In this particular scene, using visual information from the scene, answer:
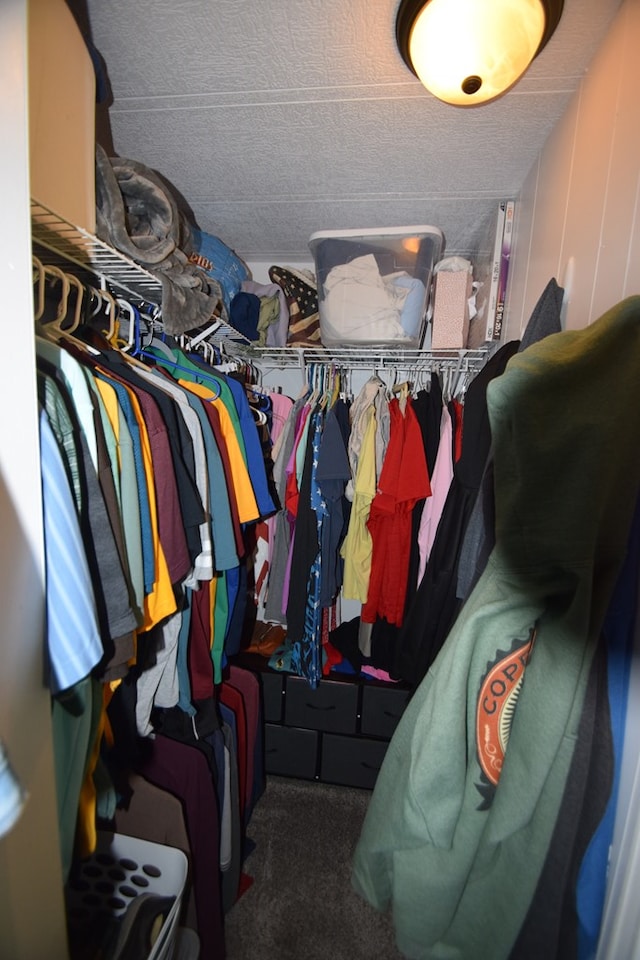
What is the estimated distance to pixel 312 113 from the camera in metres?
0.99

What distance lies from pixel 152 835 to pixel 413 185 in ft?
6.60

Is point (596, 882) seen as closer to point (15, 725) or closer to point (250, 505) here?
point (15, 725)

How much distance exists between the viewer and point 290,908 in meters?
Result: 1.33

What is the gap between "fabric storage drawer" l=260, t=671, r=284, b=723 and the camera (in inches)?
67.6

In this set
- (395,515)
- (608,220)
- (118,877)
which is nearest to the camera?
(608,220)

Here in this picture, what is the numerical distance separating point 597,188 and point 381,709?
70.6 inches

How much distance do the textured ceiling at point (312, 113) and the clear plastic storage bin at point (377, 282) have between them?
106 millimetres

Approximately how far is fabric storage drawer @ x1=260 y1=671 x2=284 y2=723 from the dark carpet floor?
0.32 m

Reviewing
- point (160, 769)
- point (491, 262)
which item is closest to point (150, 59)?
point (491, 262)

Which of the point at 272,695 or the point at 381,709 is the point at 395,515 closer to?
the point at 381,709

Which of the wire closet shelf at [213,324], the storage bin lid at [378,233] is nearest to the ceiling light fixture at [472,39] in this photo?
the storage bin lid at [378,233]

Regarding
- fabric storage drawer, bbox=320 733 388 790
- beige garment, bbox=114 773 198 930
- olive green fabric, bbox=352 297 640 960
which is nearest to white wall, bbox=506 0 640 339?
olive green fabric, bbox=352 297 640 960

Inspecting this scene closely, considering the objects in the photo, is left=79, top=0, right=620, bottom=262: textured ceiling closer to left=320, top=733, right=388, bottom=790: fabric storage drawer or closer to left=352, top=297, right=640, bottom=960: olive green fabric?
left=352, top=297, right=640, bottom=960: olive green fabric

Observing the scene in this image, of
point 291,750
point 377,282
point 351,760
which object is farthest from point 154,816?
point 377,282
